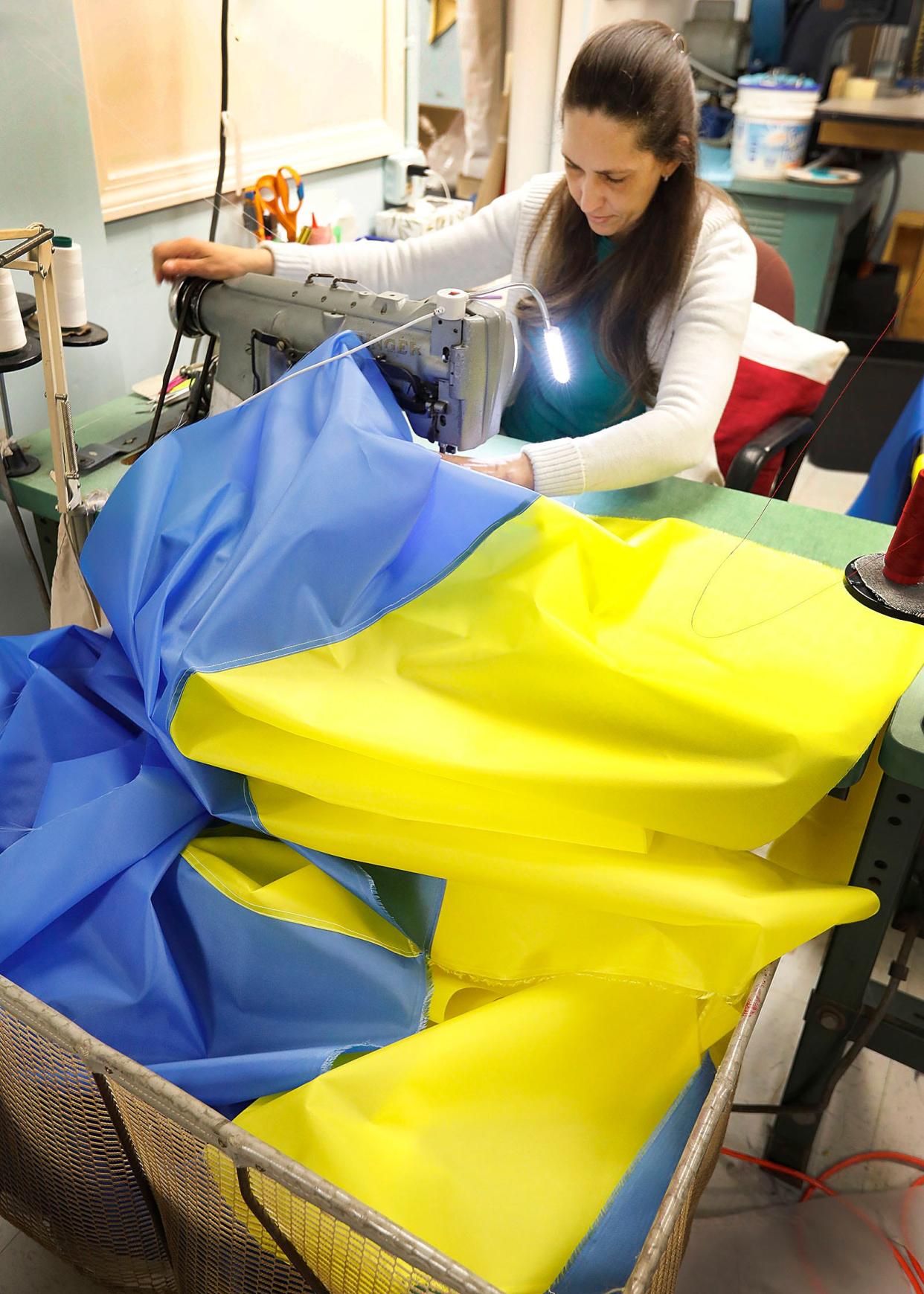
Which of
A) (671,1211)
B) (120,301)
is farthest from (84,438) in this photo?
(671,1211)

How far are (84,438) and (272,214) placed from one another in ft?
2.16

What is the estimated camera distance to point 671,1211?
629 millimetres

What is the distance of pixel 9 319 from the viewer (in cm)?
115

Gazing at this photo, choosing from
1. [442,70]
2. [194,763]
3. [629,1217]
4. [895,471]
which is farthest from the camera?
[442,70]

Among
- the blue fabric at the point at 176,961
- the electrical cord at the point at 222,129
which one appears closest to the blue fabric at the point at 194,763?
the blue fabric at the point at 176,961

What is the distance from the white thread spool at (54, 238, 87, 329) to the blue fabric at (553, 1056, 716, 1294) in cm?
113

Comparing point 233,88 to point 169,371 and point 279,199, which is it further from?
point 169,371

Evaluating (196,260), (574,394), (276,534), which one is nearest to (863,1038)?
(276,534)

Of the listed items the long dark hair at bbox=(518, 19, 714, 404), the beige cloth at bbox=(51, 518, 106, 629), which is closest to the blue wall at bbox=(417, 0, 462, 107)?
the long dark hair at bbox=(518, 19, 714, 404)

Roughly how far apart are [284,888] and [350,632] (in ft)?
0.73

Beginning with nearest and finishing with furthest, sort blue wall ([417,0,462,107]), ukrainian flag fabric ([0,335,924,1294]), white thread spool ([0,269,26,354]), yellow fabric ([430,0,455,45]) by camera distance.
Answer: ukrainian flag fabric ([0,335,924,1294]) < white thread spool ([0,269,26,354]) < yellow fabric ([430,0,455,45]) < blue wall ([417,0,462,107])

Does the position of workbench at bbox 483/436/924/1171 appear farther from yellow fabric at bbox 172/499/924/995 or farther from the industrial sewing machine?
the industrial sewing machine

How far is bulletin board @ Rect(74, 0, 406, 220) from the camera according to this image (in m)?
1.50

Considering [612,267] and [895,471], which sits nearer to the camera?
[612,267]
